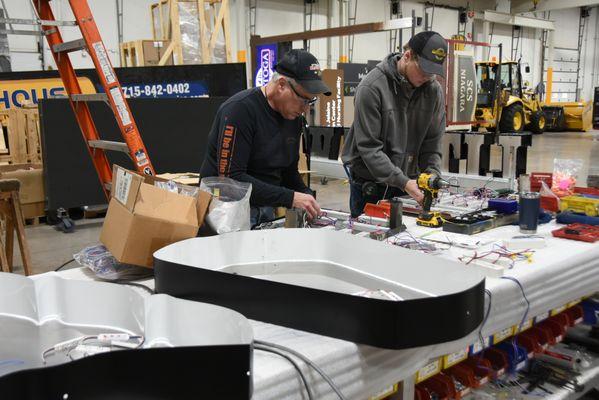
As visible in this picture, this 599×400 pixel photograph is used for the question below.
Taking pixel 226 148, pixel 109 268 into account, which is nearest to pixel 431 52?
pixel 226 148

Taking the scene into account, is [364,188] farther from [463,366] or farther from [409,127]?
[463,366]

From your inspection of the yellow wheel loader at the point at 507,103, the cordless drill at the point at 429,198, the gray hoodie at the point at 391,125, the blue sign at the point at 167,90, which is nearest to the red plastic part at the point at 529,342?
the cordless drill at the point at 429,198

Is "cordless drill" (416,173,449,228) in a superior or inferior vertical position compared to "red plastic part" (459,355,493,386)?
superior

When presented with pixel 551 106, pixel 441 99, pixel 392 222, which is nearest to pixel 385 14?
pixel 551 106

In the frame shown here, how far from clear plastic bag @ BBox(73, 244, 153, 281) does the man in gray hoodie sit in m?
1.04

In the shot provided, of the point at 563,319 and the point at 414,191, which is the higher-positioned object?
the point at 414,191

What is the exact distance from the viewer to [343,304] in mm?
1037

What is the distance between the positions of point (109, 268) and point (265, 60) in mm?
5442

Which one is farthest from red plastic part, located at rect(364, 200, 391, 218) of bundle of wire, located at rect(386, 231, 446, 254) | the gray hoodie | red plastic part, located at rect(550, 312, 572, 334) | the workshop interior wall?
the workshop interior wall

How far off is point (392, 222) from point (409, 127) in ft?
2.62

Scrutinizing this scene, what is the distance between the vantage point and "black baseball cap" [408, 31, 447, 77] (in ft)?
7.26

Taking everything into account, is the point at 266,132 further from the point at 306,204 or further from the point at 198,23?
the point at 198,23

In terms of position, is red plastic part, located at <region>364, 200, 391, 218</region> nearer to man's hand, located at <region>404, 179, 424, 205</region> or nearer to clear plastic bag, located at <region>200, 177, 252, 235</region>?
man's hand, located at <region>404, 179, 424, 205</region>

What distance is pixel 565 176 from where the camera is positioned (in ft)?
7.94
